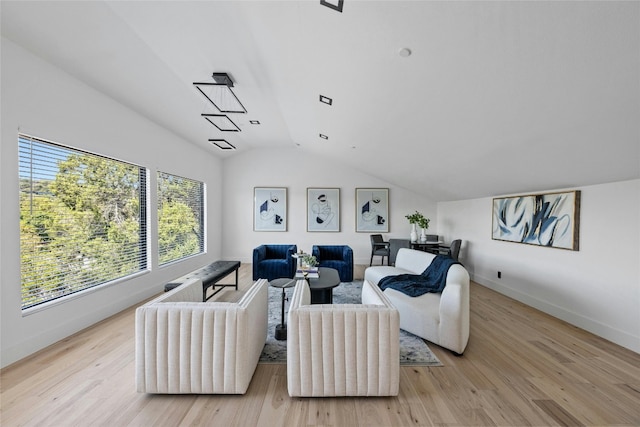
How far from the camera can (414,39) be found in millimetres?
1798

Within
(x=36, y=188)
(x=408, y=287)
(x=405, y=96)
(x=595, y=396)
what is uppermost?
(x=405, y=96)

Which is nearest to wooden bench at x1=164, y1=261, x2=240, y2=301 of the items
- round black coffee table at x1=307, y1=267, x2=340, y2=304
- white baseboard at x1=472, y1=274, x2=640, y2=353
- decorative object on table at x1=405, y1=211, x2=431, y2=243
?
round black coffee table at x1=307, y1=267, x2=340, y2=304

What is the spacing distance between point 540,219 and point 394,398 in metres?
3.25

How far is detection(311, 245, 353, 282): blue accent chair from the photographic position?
16.5ft

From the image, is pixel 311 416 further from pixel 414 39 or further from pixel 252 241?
pixel 252 241

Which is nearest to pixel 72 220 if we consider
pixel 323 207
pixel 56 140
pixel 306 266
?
pixel 56 140

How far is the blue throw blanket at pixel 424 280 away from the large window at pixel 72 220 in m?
3.60

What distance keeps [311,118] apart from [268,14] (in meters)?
2.02

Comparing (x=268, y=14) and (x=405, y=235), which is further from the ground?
(x=268, y=14)

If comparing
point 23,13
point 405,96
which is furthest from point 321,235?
point 23,13

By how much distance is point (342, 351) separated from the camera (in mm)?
1839

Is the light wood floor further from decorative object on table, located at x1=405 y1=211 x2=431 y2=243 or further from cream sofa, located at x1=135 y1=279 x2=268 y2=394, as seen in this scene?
decorative object on table, located at x1=405 y1=211 x2=431 y2=243

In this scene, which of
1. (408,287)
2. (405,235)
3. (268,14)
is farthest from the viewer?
(405,235)

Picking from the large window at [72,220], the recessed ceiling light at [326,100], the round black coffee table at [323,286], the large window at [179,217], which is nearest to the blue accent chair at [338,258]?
the round black coffee table at [323,286]
